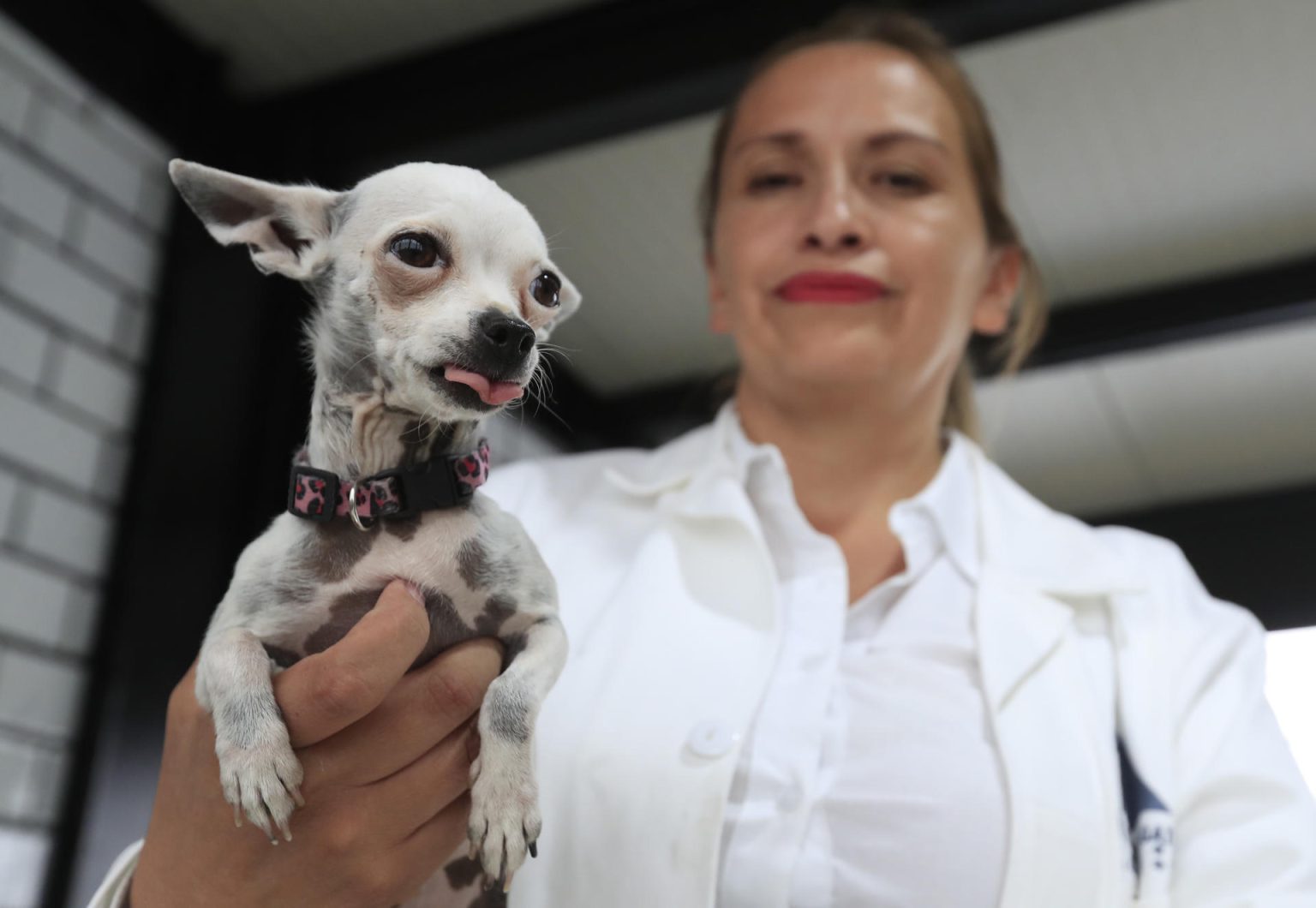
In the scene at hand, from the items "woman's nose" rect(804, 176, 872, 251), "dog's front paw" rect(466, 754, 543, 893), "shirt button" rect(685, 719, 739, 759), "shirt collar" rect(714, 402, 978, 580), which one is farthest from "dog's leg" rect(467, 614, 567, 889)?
"shirt collar" rect(714, 402, 978, 580)

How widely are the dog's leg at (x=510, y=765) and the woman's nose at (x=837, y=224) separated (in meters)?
0.47

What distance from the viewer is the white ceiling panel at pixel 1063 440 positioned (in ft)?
4.45

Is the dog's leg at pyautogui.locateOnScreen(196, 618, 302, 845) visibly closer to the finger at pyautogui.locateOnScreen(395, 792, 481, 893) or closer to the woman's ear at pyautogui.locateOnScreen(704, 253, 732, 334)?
the finger at pyautogui.locateOnScreen(395, 792, 481, 893)

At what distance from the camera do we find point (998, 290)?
1200 mm

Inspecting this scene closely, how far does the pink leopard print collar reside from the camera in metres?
0.44

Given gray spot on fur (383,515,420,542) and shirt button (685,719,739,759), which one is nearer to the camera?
gray spot on fur (383,515,420,542)

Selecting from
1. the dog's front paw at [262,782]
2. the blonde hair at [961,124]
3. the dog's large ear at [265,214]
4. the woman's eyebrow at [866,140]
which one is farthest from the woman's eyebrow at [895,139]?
the dog's front paw at [262,782]

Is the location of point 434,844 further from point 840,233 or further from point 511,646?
point 840,233

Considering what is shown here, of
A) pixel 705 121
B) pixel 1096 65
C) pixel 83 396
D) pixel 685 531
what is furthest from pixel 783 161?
pixel 1096 65

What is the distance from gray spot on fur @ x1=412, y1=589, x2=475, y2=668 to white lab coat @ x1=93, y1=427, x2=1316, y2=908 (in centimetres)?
12

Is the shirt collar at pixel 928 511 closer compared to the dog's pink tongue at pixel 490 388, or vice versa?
the dog's pink tongue at pixel 490 388

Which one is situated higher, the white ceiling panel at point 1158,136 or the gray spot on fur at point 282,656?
the white ceiling panel at point 1158,136

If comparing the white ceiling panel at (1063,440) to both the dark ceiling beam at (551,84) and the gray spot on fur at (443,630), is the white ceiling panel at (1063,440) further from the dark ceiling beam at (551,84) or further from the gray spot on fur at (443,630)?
the gray spot on fur at (443,630)

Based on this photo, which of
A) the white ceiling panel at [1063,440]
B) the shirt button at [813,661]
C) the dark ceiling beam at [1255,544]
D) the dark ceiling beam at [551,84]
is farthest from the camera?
the white ceiling panel at [1063,440]
